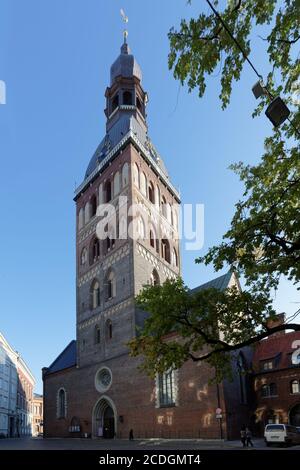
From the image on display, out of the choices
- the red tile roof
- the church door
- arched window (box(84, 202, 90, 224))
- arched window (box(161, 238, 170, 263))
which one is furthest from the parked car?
arched window (box(84, 202, 90, 224))

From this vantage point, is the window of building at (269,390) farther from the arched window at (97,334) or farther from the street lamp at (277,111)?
the street lamp at (277,111)

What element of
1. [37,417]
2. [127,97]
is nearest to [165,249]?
[127,97]

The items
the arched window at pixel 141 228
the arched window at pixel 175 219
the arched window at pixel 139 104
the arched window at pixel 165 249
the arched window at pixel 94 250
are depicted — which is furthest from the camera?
the arched window at pixel 139 104

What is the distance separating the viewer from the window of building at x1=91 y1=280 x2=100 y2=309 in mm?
41878

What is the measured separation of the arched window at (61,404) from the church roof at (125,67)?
110 ft

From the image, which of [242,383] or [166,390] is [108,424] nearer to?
[166,390]

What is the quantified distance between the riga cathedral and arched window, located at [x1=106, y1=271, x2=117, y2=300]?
87mm

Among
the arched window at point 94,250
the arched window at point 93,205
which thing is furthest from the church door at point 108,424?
the arched window at point 93,205

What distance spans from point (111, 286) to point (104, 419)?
1100cm

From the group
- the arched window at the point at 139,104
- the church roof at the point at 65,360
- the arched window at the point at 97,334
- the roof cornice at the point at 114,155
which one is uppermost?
the arched window at the point at 139,104

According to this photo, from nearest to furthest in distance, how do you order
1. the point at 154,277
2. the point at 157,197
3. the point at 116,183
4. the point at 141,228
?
the point at 141,228, the point at 154,277, the point at 116,183, the point at 157,197

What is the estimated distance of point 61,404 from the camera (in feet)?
145

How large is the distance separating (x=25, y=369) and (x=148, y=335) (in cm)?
7803

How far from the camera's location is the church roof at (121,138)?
44312 millimetres
